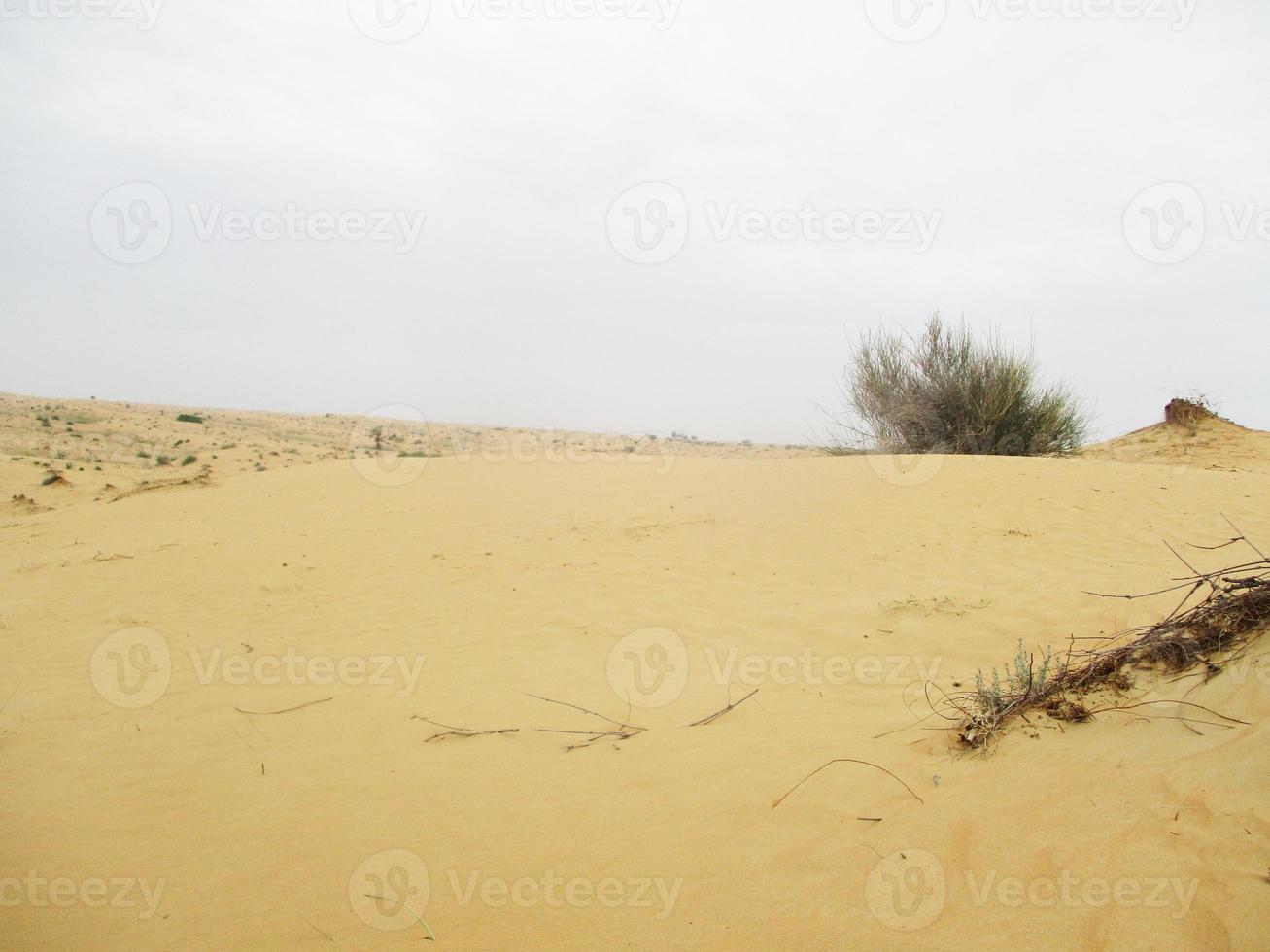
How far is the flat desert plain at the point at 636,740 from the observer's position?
7.42 feet

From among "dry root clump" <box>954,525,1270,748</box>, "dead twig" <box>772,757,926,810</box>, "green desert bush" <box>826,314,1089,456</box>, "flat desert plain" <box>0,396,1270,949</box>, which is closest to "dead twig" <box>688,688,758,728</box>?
"flat desert plain" <box>0,396,1270,949</box>

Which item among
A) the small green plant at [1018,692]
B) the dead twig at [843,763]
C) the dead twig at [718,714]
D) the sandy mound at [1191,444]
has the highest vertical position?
the sandy mound at [1191,444]

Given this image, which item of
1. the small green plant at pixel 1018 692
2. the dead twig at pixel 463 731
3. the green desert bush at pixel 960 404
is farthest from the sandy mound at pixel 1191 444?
the dead twig at pixel 463 731

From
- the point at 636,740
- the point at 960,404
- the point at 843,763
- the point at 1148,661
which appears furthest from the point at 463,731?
the point at 960,404

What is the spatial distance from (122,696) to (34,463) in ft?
52.9

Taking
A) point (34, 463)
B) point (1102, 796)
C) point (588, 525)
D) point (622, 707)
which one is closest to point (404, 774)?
point (622, 707)

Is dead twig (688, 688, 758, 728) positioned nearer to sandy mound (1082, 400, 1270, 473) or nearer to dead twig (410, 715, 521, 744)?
dead twig (410, 715, 521, 744)

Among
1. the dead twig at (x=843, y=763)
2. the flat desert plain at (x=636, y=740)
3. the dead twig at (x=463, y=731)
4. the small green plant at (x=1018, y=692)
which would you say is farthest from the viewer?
the dead twig at (x=463, y=731)

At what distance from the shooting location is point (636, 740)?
12.1 ft

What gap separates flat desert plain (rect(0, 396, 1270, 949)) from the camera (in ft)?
7.42

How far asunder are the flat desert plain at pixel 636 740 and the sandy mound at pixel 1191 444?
7.58 metres

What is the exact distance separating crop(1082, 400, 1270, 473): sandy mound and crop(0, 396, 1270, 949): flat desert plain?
7.58 m

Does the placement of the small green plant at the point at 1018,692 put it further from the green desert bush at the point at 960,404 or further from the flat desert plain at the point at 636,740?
the green desert bush at the point at 960,404

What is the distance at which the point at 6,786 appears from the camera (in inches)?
134
